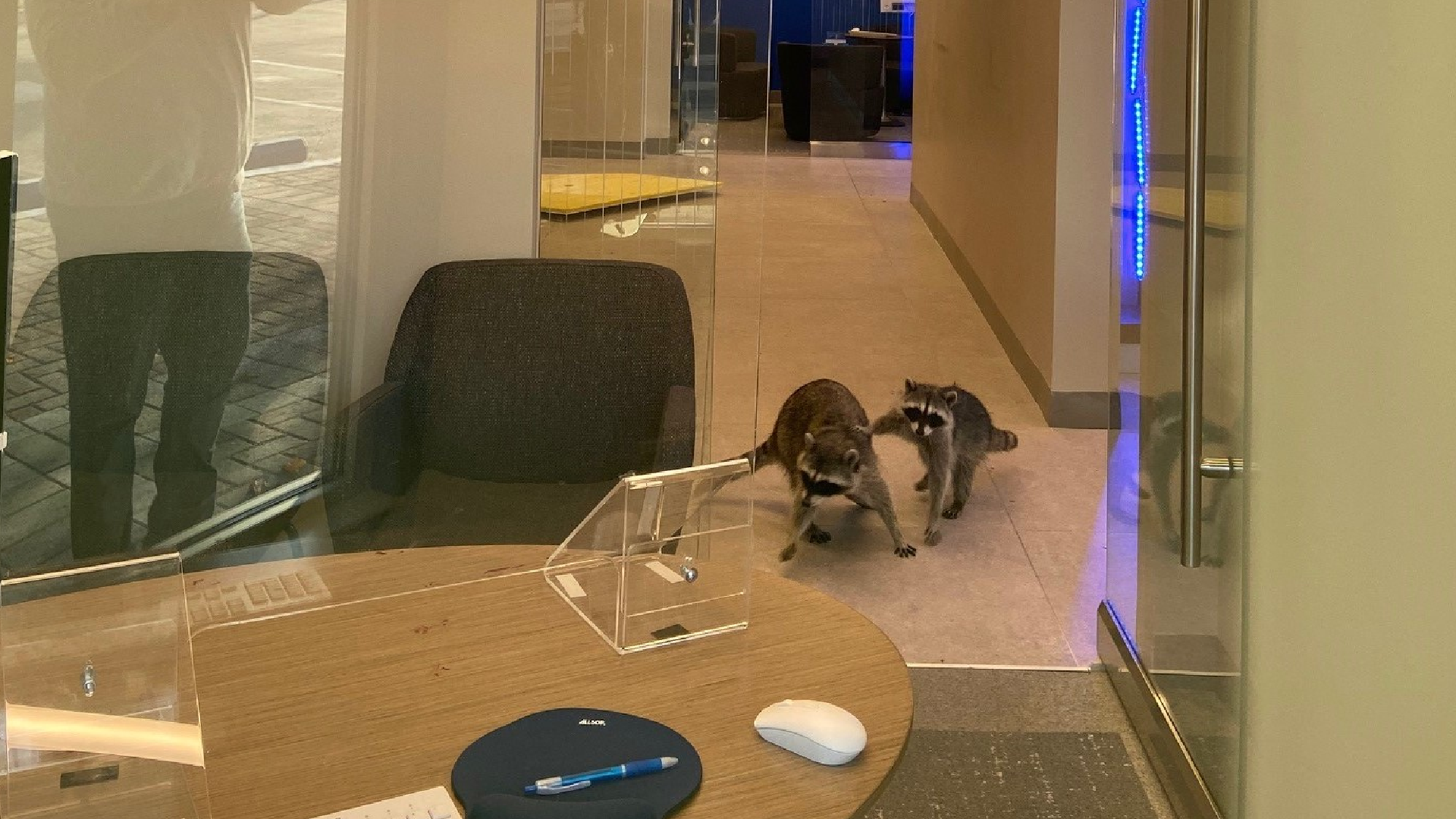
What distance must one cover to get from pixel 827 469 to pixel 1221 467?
1.27 meters

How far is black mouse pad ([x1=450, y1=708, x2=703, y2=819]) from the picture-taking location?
41.2 inches

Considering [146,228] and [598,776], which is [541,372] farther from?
[598,776]

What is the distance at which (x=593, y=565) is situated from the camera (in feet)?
5.00

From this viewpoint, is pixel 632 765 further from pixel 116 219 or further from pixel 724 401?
pixel 724 401

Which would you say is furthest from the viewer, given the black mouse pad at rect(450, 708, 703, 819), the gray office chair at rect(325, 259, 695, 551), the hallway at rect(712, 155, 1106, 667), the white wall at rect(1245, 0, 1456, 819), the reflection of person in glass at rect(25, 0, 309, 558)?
the hallway at rect(712, 155, 1106, 667)

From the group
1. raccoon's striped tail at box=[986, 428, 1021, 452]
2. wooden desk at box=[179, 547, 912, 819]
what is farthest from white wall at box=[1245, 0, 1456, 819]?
raccoon's striped tail at box=[986, 428, 1021, 452]

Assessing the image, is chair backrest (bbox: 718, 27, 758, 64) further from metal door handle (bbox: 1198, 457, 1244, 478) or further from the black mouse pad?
the black mouse pad

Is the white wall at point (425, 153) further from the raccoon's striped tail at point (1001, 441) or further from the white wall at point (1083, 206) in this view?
the white wall at point (1083, 206)

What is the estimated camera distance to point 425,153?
247 cm

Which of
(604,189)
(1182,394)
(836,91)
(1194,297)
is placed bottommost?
(1182,394)

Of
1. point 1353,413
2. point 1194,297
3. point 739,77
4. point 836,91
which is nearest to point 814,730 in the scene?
point 1353,413

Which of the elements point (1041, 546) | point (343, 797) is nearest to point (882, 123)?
point (1041, 546)

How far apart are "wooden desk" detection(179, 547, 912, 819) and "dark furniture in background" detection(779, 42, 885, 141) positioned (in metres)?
4.64

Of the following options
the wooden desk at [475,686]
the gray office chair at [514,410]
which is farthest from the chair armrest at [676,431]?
the wooden desk at [475,686]
